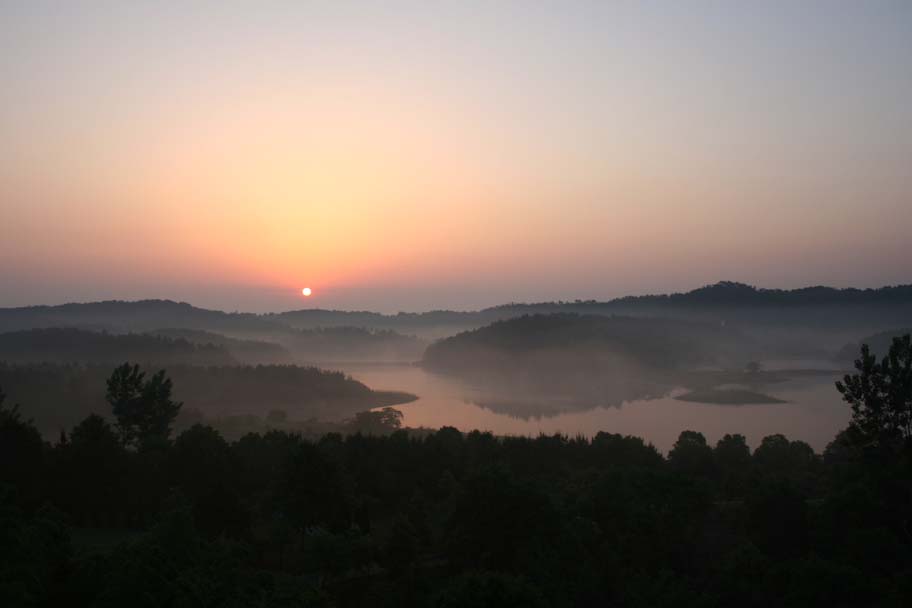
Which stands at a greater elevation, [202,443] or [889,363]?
[889,363]

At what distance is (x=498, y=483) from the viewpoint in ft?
68.5

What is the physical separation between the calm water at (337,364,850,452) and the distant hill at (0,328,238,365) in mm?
48912

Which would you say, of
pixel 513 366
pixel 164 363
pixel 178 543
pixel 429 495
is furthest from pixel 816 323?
pixel 178 543

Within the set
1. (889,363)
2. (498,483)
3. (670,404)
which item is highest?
(889,363)

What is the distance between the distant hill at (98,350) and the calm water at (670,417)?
160 ft

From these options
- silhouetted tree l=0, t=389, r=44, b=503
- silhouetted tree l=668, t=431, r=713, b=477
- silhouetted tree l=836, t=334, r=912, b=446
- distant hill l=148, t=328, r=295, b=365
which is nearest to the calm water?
silhouetted tree l=668, t=431, r=713, b=477

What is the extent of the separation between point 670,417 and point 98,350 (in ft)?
335

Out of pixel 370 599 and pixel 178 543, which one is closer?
pixel 178 543

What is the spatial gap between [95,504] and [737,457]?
2904cm

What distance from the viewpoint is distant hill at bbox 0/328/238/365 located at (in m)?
125

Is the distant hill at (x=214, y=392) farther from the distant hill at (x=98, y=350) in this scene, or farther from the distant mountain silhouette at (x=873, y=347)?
the distant mountain silhouette at (x=873, y=347)

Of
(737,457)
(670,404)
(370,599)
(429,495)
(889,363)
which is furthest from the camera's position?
(670,404)

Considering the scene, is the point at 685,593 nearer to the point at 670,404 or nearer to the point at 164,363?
the point at 670,404

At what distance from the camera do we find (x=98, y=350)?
12912 cm
